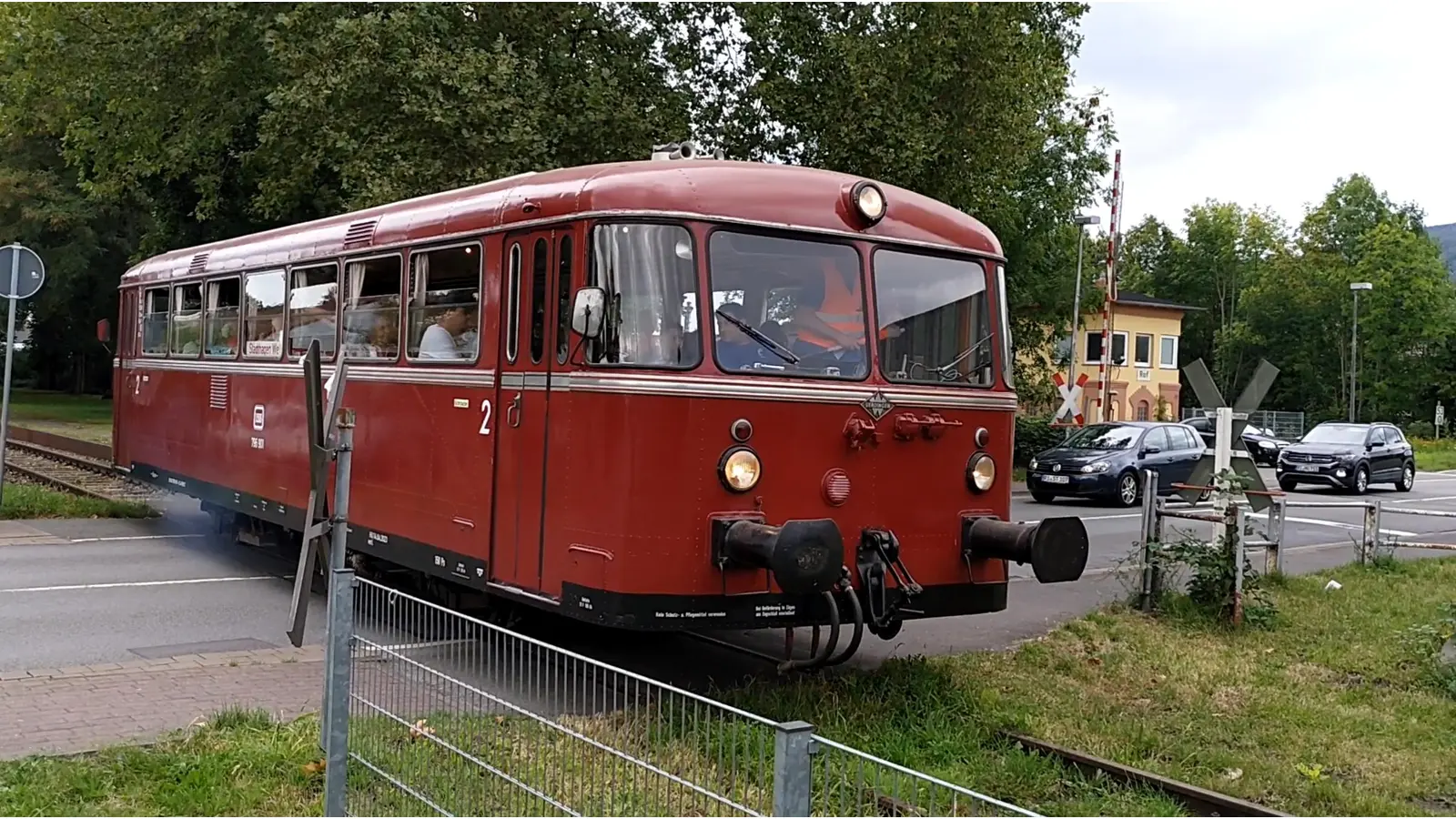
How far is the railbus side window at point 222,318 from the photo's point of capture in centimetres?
1272

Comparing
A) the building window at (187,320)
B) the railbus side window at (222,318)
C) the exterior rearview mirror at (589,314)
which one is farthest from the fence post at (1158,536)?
the building window at (187,320)

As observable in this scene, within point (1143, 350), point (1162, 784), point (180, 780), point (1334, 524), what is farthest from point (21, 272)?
point (1143, 350)

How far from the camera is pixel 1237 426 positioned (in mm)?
12664

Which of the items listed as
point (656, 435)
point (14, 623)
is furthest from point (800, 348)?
point (14, 623)

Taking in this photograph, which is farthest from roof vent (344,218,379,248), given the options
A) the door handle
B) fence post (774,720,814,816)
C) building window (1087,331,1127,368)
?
building window (1087,331,1127,368)

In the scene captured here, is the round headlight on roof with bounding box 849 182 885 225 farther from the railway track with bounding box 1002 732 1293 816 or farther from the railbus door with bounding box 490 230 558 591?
the railway track with bounding box 1002 732 1293 816

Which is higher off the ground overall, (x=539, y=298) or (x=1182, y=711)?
(x=539, y=298)

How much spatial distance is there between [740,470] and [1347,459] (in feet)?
89.4

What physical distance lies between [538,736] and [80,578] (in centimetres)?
919

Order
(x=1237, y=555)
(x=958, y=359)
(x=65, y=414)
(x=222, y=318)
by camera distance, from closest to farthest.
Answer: (x=958, y=359) → (x=1237, y=555) → (x=222, y=318) → (x=65, y=414)

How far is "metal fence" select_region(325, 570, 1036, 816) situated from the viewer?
384 cm

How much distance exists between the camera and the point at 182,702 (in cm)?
746

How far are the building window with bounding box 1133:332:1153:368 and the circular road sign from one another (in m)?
57.6

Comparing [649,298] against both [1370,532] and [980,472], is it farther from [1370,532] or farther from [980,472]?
[1370,532]
